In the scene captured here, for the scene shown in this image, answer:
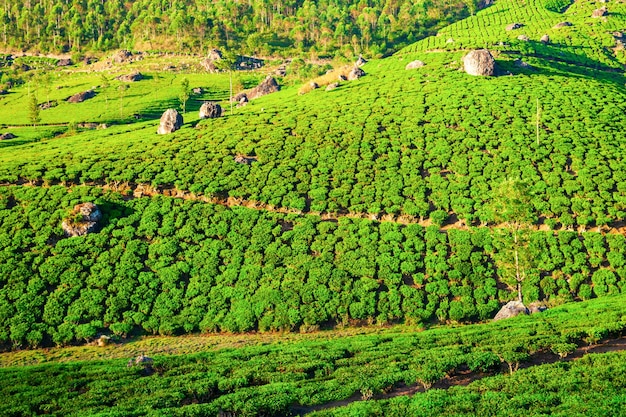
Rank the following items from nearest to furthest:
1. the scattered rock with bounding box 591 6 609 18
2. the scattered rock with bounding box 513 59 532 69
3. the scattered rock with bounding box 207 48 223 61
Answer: the scattered rock with bounding box 513 59 532 69 < the scattered rock with bounding box 591 6 609 18 < the scattered rock with bounding box 207 48 223 61

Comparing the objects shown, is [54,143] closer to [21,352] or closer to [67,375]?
[21,352]

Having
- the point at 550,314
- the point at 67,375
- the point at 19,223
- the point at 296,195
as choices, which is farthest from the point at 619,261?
the point at 19,223

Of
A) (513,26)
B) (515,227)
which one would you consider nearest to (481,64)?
(515,227)

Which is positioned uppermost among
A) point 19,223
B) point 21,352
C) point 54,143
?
point 54,143

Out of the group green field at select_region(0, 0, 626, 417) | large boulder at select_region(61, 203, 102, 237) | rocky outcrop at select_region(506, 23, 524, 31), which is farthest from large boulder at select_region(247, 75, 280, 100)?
rocky outcrop at select_region(506, 23, 524, 31)

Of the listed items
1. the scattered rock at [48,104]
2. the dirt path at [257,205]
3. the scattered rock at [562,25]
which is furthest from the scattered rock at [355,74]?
the scattered rock at [562,25]

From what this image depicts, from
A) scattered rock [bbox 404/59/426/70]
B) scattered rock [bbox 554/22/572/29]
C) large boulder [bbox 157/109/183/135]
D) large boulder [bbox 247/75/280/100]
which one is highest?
scattered rock [bbox 554/22/572/29]

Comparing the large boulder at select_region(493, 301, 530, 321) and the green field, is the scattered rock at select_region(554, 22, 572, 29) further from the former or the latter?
the large boulder at select_region(493, 301, 530, 321)
